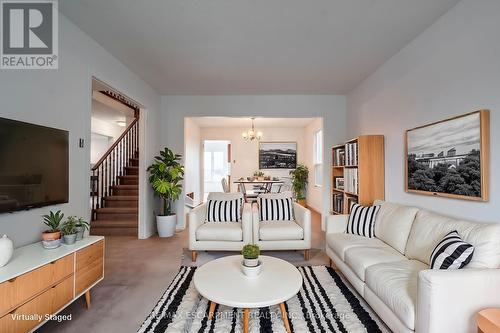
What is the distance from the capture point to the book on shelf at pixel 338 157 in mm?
4082

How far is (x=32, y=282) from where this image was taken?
158cm

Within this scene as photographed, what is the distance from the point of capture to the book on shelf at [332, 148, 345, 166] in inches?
161

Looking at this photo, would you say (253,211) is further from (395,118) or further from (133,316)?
(395,118)

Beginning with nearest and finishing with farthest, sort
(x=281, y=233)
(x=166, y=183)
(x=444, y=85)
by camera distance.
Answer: (x=444, y=85) < (x=281, y=233) < (x=166, y=183)

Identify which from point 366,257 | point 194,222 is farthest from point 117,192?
point 366,257

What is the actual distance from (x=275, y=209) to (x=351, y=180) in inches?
48.8

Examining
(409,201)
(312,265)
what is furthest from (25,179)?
(409,201)

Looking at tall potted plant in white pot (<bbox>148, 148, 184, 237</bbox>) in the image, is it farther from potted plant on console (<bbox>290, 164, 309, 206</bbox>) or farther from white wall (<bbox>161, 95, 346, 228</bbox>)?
potted plant on console (<bbox>290, 164, 309, 206</bbox>)

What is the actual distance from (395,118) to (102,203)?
17.7ft

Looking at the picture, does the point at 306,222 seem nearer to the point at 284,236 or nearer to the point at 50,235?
the point at 284,236

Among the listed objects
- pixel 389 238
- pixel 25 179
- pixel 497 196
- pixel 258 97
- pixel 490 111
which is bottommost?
pixel 389 238

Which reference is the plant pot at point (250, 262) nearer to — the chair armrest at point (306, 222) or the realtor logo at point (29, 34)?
the chair armrest at point (306, 222)

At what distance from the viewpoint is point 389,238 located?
8.45ft

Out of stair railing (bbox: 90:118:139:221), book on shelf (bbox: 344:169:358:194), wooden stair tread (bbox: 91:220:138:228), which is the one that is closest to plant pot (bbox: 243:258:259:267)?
book on shelf (bbox: 344:169:358:194)
